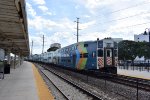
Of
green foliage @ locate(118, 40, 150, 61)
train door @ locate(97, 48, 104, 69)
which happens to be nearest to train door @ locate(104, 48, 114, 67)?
train door @ locate(97, 48, 104, 69)

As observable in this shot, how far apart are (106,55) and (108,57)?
237 mm

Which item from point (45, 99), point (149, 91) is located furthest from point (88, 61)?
point (45, 99)

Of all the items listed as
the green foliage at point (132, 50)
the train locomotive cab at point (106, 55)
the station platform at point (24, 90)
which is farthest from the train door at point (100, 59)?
the green foliage at point (132, 50)

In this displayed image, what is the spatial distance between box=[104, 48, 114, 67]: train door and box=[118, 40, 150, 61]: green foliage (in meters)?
46.4

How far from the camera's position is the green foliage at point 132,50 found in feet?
242

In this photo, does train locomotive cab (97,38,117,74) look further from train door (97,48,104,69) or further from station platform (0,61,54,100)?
station platform (0,61,54,100)

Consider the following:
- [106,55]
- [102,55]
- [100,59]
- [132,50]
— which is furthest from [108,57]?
[132,50]

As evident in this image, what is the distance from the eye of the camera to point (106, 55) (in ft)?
88.5

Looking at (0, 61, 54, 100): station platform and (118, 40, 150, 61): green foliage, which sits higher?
(118, 40, 150, 61): green foliage

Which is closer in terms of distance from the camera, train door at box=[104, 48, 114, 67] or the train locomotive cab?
the train locomotive cab

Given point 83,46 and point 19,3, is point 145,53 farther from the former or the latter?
point 19,3

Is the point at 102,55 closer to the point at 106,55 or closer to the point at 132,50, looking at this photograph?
the point at 106,55

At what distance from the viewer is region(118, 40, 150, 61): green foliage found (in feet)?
242

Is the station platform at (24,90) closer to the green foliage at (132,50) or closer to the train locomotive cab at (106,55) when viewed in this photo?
the train locomotive cab at (106,55)
